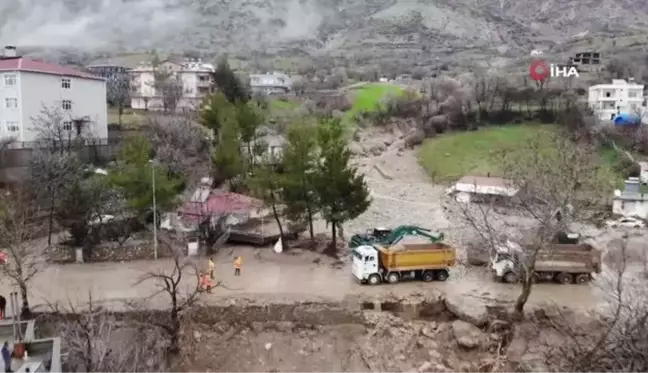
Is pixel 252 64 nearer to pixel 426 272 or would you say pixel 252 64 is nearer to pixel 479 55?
pixel 479 55

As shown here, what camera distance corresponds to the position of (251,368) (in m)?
17.5

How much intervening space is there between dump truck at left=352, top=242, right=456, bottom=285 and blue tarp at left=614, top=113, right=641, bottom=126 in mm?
35290

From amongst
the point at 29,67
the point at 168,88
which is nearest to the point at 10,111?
the point at 29,67

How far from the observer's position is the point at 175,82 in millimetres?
65125

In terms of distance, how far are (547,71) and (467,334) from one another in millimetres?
60044

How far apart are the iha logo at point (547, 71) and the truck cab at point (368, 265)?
53378mm

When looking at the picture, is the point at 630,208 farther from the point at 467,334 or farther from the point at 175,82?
the point at 175,82

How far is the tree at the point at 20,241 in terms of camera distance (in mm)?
18920

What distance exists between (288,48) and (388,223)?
5378 inches

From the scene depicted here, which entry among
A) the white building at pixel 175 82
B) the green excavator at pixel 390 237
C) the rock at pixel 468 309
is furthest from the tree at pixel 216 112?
the white building at pixel 175 82

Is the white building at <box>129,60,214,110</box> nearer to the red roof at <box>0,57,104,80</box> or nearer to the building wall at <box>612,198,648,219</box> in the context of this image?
the red roof at <box>0,57,104,80</box>

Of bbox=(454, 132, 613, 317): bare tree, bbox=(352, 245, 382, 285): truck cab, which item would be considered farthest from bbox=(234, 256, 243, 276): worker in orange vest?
bbox=(454, 132, 613, 317): bare tree

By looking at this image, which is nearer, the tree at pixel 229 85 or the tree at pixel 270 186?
the tree at pixel 270 186

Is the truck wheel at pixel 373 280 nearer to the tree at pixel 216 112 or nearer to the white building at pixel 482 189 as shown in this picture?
the white building at pixel 482 189
